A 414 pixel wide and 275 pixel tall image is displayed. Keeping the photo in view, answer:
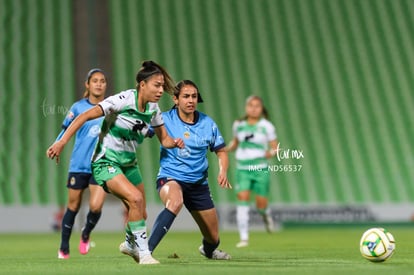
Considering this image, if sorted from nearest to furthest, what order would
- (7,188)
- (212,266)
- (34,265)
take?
(212,266)
(34,265)
(7,188)

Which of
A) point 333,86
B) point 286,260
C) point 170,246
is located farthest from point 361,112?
point 286,260

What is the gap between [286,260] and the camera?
845 cm

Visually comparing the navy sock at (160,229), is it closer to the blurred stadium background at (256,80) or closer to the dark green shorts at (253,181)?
the dark green shorts at (253,181)

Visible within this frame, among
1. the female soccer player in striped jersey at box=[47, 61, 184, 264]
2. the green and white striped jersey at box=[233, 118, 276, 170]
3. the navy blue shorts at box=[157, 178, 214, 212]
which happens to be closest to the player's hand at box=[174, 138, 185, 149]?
the female soccer player in striped jersey at box=[47, 61, 184, 264]

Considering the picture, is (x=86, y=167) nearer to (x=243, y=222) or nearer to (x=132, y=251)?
(x=132, y=251)

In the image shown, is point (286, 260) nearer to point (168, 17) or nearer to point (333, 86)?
point (333, 86)

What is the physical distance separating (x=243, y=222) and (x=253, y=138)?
1.45 metres

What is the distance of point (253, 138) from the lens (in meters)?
13.2

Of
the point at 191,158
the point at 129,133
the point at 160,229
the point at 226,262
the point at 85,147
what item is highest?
the point at 85,147

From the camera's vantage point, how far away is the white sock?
40.1ft

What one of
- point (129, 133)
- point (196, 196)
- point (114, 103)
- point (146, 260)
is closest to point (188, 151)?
point (196, 196)

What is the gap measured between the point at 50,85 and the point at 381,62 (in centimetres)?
893

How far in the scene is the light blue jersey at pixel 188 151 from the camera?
8.38m

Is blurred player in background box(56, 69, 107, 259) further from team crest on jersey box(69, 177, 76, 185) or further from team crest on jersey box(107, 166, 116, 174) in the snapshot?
team crest on jersey box(107, 166, 116, 174)
